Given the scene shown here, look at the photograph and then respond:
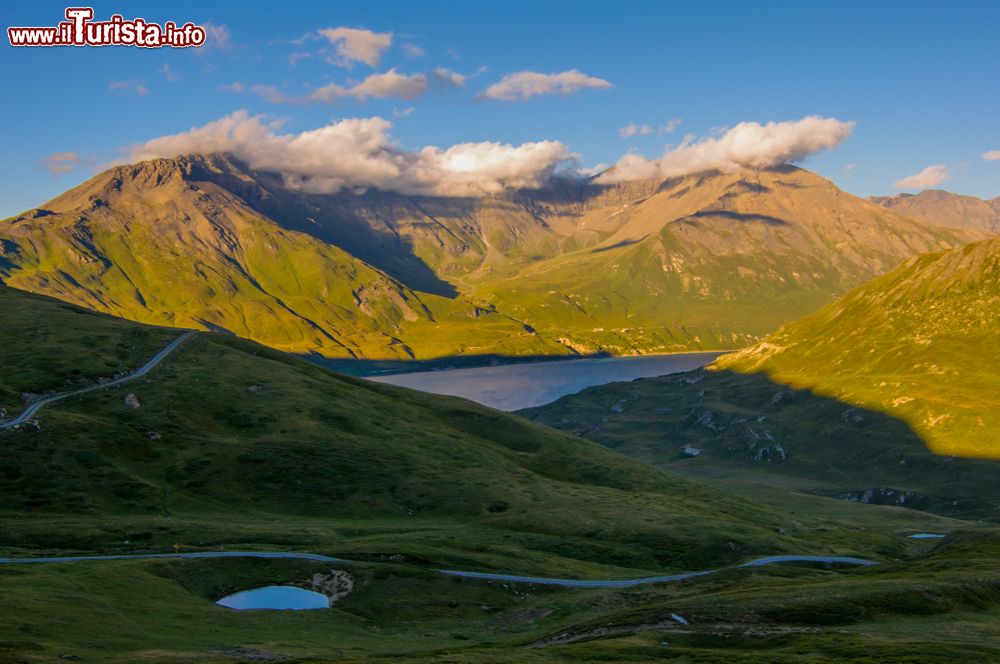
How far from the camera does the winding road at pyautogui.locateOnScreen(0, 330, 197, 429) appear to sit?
5069 inches

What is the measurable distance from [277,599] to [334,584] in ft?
21.4

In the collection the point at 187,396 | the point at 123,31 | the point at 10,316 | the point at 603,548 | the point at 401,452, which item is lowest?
the point at 603,548

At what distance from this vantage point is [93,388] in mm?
152875

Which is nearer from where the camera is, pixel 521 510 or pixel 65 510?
pixel 65 510

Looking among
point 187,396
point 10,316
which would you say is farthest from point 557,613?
point 10,316

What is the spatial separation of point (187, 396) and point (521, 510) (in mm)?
69025

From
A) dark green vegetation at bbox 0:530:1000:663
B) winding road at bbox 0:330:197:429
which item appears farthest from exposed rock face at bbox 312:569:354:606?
winding road at bbox 0:330:197:429

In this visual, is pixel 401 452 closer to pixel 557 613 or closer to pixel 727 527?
pixel 727 527

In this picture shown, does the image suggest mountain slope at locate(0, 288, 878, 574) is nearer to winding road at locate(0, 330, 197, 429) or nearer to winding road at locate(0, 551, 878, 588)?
winding road at locate(0, 330, 197, 429)

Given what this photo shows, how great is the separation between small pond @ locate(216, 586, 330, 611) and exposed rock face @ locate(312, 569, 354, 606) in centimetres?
80

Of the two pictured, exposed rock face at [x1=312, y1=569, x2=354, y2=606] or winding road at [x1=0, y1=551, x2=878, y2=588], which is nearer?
winding road at [x1=0, y1=551, x2=878, y2=588]

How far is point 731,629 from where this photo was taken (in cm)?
6819

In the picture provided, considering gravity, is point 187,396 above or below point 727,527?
above

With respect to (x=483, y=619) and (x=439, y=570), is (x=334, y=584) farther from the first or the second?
(x=483, y=619)
